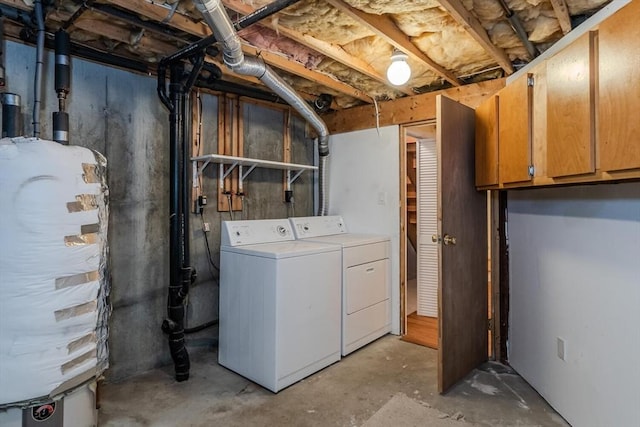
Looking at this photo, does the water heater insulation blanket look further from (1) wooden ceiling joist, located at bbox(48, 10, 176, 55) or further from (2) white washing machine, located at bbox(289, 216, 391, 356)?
(2) white washing machine, located at bbox(289, 216, 391, 356)

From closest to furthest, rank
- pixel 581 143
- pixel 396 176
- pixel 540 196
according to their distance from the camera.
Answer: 1. pixel 581 143
2. pixel 540 196
3. pixel 396 176

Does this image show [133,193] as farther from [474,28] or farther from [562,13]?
[562,13]

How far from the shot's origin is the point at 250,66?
7.57 feet

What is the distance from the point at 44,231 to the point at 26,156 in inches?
12.7

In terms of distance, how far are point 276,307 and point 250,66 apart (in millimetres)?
1517

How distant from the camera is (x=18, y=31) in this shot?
2.01 metres

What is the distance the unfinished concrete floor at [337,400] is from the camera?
6.61ft

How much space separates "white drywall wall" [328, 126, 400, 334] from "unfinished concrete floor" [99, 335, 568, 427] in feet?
3.12

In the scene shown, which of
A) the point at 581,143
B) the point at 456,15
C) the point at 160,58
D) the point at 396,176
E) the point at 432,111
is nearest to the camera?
the point at 581,143

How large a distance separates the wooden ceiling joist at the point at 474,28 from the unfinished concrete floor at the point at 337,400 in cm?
213

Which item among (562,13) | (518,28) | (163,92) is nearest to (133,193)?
(163,92)

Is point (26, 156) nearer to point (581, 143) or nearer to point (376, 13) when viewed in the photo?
point (376, 13)

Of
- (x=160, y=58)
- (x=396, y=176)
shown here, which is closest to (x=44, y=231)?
(x=160, y=58)

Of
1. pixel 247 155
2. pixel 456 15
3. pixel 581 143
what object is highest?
pixel 456 15
